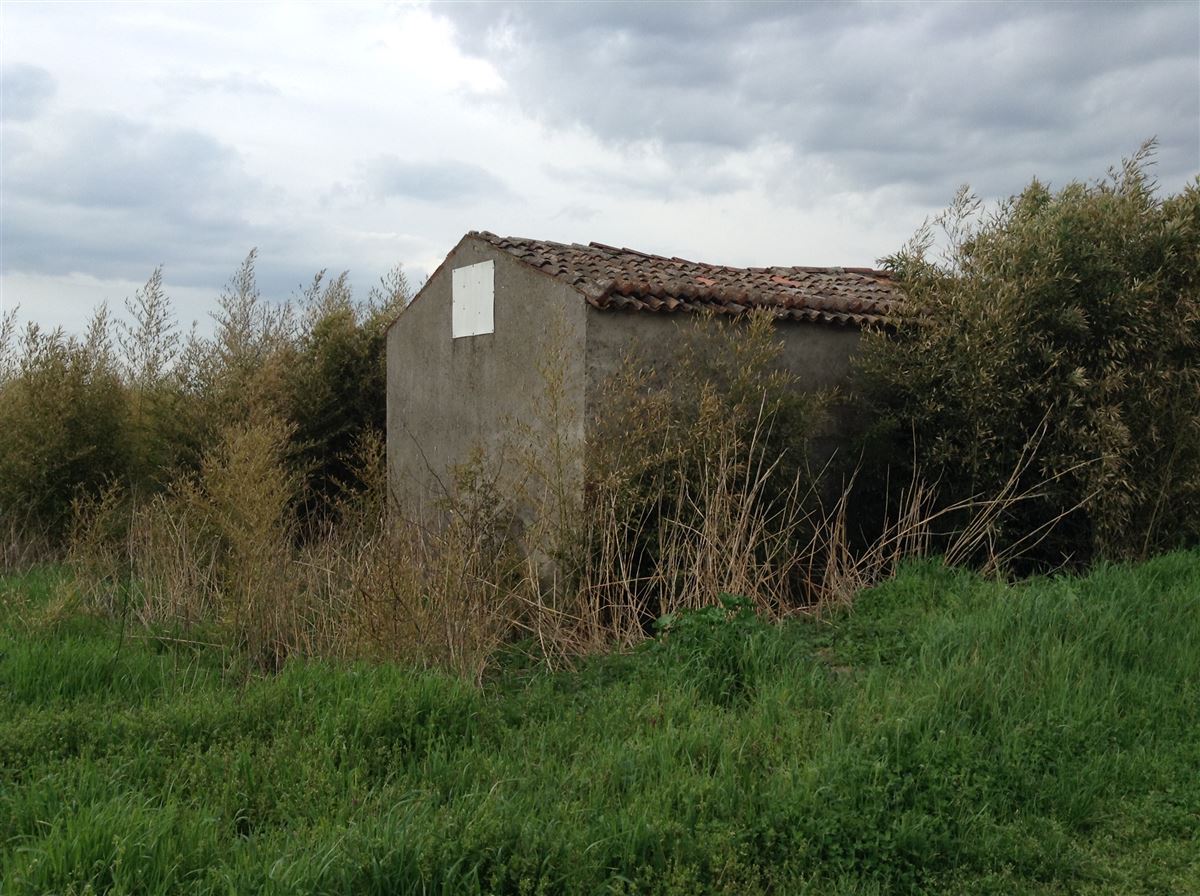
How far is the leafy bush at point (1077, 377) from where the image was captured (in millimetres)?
9438

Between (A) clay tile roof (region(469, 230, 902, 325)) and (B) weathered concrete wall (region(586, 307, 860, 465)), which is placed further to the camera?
(A) clay tile roof (region(469, 230, 902, 325))

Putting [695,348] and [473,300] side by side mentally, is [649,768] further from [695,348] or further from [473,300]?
[473,300]

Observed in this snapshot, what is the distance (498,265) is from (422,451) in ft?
8.87

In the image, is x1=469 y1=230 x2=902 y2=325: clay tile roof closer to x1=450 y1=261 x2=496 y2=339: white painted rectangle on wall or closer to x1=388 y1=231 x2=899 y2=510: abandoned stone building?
x1=388 y1=231 x2=899 y2=510: abandoned stone building

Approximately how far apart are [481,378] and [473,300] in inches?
37.3

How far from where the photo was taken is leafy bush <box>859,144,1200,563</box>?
9.44 meters

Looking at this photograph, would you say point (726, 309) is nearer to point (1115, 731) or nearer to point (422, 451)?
point (422, 451)

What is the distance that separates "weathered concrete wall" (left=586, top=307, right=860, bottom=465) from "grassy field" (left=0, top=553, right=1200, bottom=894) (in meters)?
3.50

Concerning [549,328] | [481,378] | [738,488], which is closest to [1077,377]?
[738,488]

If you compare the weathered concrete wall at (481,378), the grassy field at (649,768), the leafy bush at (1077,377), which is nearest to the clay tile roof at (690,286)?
the weathered concrete wall at (481,378)

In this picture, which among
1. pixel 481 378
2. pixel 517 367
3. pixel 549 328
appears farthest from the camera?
pixel 481 378

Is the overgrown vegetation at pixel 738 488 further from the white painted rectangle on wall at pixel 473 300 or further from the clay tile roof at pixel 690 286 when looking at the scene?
the white painted rectangle on wall at pixel 473 300

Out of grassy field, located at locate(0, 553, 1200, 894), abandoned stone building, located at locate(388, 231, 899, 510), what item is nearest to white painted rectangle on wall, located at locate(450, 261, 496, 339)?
abandoned stone building, located at locate(388, 231, 899, 510)

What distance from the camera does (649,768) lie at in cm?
471
